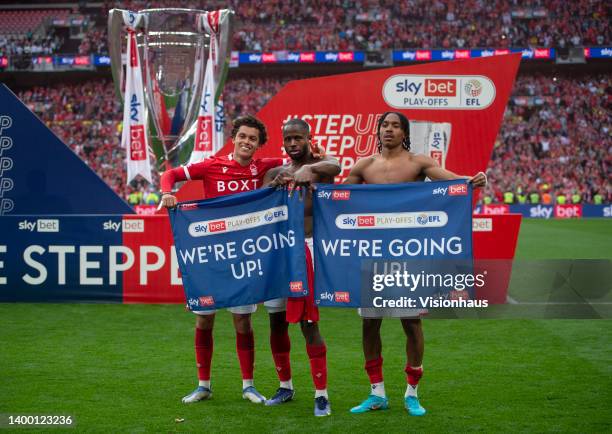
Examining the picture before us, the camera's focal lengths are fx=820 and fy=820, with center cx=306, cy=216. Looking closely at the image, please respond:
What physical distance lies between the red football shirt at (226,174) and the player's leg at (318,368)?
1.06 metres

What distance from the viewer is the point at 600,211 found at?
30766 mm

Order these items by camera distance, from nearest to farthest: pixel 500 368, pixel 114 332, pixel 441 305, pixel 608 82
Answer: pixel 441 305
pixel 500 368
pixel 114 332
pixel 608 82

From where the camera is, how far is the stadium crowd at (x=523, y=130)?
107 feet

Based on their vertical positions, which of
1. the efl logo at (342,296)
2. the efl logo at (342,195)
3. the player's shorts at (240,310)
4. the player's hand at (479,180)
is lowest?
the player's shorts at (240,310)

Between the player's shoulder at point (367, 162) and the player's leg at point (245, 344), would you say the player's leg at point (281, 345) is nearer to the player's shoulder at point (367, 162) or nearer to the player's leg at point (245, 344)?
the player's leg at point (245, 344)

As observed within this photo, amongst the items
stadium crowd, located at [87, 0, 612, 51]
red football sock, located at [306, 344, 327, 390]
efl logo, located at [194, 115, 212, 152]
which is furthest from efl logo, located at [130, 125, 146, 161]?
stadium crowd, located at [87, 0, 612, 51]

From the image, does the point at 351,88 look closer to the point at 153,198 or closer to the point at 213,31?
the point at 213,31

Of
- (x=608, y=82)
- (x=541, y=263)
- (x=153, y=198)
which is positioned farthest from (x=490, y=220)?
(x=608, y=82)

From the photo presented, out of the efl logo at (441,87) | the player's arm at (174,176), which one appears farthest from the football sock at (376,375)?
the efl logo at (441,87)

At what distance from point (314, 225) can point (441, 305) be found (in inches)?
37.4

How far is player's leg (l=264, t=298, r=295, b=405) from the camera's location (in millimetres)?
5438

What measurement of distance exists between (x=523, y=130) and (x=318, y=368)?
3277 centimetres

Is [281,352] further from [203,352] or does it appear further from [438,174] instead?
[438,174]

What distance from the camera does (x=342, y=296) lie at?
519cm
